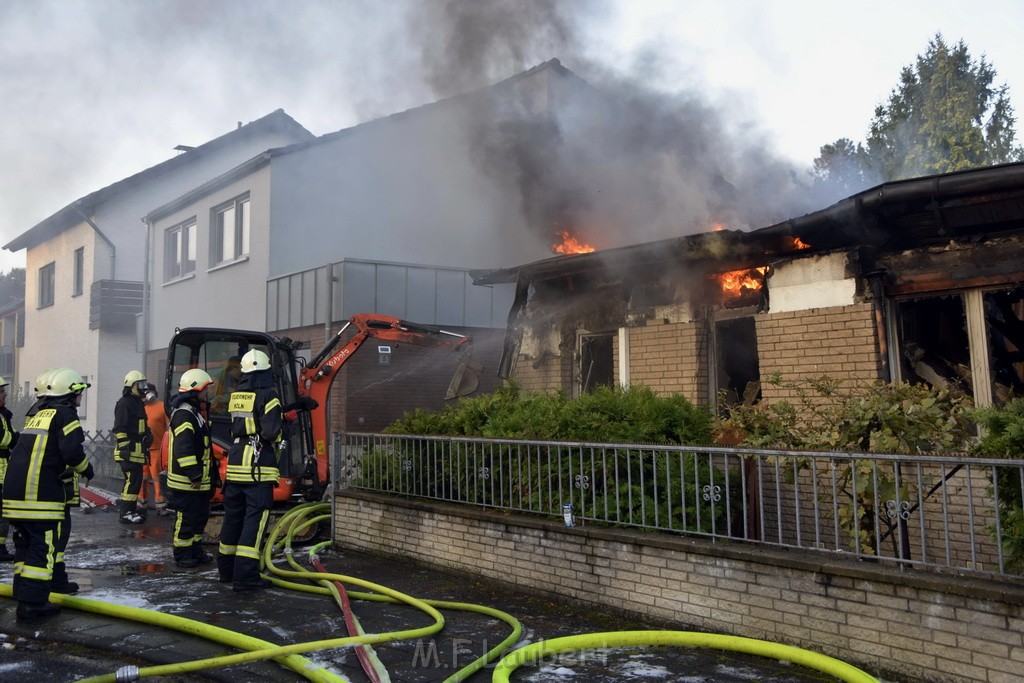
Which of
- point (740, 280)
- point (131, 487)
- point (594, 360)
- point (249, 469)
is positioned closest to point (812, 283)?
point (740, 280)

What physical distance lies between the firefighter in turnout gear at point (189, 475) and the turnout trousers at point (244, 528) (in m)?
0.89

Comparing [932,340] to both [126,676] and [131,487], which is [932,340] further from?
[131,487]

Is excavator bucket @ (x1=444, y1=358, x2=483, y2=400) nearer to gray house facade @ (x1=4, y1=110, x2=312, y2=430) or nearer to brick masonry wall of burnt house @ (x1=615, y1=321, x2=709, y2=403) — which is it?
brick masonry wall of burnt house @ (x1=615, y1=321, x2=709, y2=403)

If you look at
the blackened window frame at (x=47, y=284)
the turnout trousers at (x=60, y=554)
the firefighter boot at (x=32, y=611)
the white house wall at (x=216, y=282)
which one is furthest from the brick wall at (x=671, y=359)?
the blackened window frame at (x=47, y=284)

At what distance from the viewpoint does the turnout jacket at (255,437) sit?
678 centimetres

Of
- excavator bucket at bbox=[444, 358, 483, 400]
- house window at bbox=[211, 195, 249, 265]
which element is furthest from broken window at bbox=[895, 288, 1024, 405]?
house window at bbox=[211, 195, 249, 265]

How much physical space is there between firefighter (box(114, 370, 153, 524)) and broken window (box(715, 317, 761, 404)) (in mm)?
7272

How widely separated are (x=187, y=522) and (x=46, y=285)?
82.4 feet

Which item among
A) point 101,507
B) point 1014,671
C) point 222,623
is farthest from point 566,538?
point 101,507

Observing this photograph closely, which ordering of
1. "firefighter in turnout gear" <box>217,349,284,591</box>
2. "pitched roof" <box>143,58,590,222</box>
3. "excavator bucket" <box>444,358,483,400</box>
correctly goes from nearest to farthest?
"firefighter in turnout gear" <box>217,349,284,591</box> → "excavator bucket" <box>444,358,483,400</box> → "pitched roof" <box>143,58,590,222</box>

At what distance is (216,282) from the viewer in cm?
1870

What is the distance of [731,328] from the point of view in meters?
8.38

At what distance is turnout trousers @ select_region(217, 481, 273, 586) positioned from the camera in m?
6.49

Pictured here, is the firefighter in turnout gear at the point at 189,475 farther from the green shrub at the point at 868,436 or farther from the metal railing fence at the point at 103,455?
the metal railing fence at the point at 103,455
